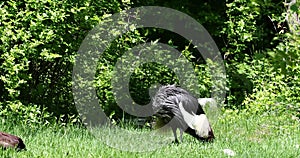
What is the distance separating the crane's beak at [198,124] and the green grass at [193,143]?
0.13 metres

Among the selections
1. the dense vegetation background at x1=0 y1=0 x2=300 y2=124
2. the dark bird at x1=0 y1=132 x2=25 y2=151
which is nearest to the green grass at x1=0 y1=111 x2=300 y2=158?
the dark bird at x1=0 y1=132 x2=25 y2=151

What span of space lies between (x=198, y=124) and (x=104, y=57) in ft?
6.19

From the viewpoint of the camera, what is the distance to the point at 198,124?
5973 millimetres

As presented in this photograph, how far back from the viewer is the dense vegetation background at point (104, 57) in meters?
6.49

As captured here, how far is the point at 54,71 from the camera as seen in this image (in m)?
7.34

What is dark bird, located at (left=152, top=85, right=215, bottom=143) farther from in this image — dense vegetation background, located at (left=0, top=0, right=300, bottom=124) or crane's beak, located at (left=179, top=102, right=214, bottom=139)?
dense vegetation background, located at (left=0, top=0, right=300, bottom=124)

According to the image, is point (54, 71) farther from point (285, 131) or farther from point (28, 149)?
point (285, 131)

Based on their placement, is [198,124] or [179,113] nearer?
[179,113]

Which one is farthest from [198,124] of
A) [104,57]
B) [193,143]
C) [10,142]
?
[10,142]

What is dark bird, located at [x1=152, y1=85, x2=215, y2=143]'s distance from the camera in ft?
19.0

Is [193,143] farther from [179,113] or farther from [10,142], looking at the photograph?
[10,142]

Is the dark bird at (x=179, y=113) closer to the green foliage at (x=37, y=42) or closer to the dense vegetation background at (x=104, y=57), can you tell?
the dense vegetation background at (x=104, y=57)

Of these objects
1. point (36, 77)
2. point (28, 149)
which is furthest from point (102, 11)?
point (28, 149)

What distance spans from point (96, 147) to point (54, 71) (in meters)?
2.23
